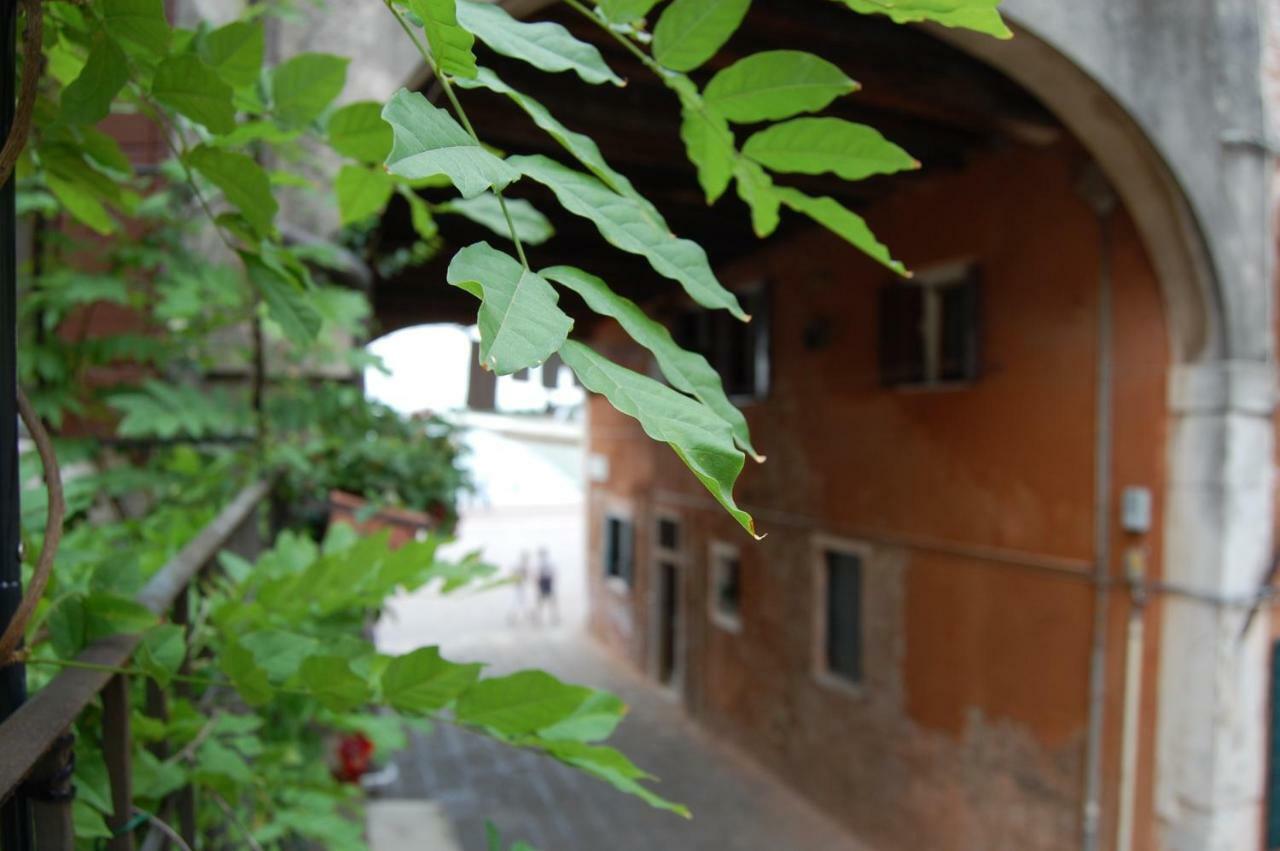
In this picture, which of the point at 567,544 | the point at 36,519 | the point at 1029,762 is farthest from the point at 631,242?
the point at 567,544

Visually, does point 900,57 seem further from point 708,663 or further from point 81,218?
point 708,663

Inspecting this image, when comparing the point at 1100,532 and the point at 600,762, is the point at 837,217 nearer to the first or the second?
the point at 600,762

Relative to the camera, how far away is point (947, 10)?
2.12 ft

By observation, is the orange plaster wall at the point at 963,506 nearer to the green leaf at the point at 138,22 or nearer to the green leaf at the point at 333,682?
the green leaf at the point at 333,682

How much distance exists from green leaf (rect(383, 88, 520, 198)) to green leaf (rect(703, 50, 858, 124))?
295 millimetres

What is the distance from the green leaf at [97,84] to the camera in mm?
734

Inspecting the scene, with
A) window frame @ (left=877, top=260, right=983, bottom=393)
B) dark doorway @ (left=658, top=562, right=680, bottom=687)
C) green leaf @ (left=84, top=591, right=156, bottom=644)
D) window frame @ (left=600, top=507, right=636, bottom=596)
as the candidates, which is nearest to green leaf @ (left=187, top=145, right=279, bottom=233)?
green leaf @ (left=84, top=591, right=156, bottom=644)

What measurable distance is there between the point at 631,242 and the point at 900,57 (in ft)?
16.0

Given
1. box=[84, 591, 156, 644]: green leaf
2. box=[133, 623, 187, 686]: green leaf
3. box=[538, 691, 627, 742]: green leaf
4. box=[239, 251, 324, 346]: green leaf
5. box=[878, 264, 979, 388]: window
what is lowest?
box=[538, 691, 627, 742]: green leaf

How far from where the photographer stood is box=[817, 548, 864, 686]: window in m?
8.13

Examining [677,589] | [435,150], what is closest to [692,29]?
[435,150]

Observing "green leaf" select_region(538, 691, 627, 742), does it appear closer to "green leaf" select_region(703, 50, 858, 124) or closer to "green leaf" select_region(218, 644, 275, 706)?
"green leaf" select_region(218, 644, 275, 706)

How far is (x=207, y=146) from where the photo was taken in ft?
2.76

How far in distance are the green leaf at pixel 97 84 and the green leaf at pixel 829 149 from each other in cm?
49
